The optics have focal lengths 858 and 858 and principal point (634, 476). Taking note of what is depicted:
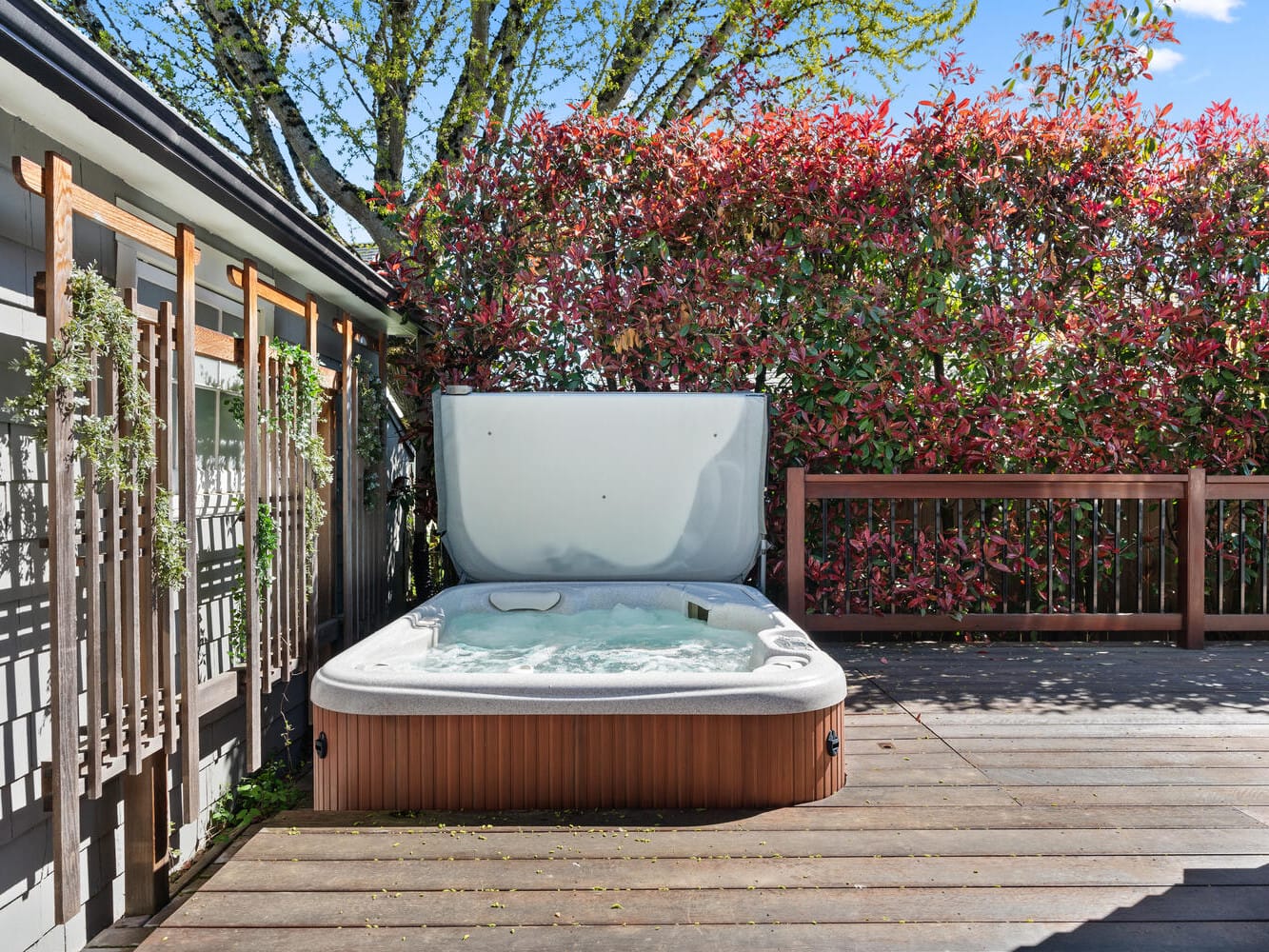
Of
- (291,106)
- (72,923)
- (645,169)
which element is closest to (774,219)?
(645,169)

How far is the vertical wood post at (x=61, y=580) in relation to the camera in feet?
5.63

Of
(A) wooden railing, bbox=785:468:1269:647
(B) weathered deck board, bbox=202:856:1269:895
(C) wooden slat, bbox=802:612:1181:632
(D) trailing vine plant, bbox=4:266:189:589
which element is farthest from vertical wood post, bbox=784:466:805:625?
(D) trailing vine plant, bbox=4:266:189:589

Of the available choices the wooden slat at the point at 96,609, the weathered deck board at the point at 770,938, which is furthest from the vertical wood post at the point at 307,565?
the weathered deck board at the point at 770,938

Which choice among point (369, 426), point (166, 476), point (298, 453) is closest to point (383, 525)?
point (369, 426)

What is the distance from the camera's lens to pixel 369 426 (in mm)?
4066

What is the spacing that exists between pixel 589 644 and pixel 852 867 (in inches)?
69.5

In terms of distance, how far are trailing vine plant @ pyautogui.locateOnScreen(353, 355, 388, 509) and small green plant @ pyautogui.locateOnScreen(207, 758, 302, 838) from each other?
1.45 m

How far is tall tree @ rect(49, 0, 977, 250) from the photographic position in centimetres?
777

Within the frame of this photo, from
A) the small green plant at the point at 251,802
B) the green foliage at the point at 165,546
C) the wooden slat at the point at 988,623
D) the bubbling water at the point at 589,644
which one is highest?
the green foliage at the point at 165,546

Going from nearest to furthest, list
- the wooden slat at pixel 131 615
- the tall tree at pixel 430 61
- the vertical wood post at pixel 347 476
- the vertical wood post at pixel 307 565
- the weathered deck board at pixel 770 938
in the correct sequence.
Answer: the weathered deck board at pixel 770 938 → the wooden slat at pixel 131 615 → the vertical wood post at pixel 307 565 → the vertical wood post at pixel 347 476 → the tall tree at pixel 430 61

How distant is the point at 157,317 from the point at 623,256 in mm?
2729

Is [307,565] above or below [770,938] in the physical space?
above

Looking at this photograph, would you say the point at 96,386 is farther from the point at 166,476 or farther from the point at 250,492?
the point at 250,492

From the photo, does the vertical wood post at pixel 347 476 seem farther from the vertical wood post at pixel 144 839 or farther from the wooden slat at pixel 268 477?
the vertical wood post at pixel 144 839
